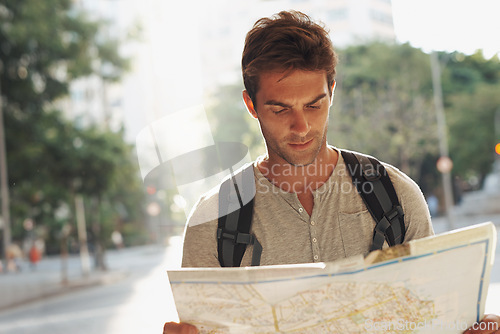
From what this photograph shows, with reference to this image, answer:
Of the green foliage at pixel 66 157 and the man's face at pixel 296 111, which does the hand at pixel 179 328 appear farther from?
the green foliage at pixel 66 157

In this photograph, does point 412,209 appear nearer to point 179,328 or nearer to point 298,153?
point 298,153

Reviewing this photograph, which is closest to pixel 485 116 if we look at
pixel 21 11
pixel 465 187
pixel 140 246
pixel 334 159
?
pixel 465 187

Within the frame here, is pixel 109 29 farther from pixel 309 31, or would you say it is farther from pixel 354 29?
pixel 354 29

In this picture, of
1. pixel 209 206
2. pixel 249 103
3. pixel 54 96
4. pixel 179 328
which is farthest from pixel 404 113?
pixel 179 328

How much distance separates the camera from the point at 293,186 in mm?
1524

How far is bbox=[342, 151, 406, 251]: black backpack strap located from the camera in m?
1.40

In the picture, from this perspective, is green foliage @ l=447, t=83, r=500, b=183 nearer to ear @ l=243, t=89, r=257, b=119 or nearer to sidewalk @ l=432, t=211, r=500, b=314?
sidewalk @ l=432, t=211, r=500, b=314

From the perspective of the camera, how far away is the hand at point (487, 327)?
124 cm

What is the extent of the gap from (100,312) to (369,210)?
768 cm

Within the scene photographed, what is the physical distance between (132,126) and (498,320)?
115 ft

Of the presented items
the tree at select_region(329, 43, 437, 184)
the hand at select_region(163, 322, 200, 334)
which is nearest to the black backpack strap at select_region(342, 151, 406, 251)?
the hand at select_region(163, 322, 200, 334)

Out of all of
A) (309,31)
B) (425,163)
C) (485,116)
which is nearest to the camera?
(309,31)

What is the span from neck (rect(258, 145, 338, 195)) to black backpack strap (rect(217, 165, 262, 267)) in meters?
0.07

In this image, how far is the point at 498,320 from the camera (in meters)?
1.25
